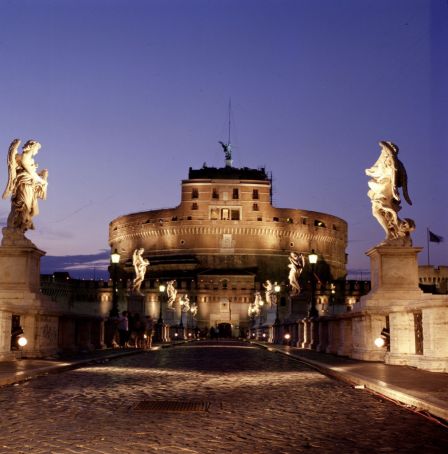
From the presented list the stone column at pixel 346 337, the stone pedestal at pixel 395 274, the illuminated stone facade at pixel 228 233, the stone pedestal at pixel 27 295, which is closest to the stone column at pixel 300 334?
the stone column at pixel 346 337

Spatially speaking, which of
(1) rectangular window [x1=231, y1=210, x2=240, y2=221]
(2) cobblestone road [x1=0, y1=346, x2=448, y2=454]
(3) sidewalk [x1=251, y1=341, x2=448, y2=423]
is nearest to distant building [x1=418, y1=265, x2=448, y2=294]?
(1) rectangular window [x1=231, y1=210, x2=240, y2=221]

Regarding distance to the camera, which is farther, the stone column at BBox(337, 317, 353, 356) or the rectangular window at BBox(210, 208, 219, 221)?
the rectangular window at BBox(210, 208, 219, 221)

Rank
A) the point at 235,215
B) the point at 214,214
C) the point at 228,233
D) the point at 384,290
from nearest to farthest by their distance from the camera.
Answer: the point at 384,290, the point at 228,233, the point at 214,214, the point at 235,215

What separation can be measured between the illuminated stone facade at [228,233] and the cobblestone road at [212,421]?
346ft

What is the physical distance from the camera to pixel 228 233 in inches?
4855

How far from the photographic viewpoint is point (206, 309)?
4272 inches

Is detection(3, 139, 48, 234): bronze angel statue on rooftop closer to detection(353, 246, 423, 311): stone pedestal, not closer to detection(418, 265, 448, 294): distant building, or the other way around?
detection(353, 246, 423, 311): stone pedestal

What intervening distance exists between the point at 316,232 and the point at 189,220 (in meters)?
23.1

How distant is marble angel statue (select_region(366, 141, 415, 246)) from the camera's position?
1609cm

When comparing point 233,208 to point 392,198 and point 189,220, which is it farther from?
point 392,198

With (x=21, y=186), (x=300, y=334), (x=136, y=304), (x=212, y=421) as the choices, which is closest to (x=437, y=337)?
(x=212, y=421)

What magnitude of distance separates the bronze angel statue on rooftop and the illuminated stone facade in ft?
322

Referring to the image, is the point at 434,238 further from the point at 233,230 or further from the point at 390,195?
the point at 390,195

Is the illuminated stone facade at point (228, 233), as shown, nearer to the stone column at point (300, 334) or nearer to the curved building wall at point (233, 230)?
the curved building wall at point (233, 230)
